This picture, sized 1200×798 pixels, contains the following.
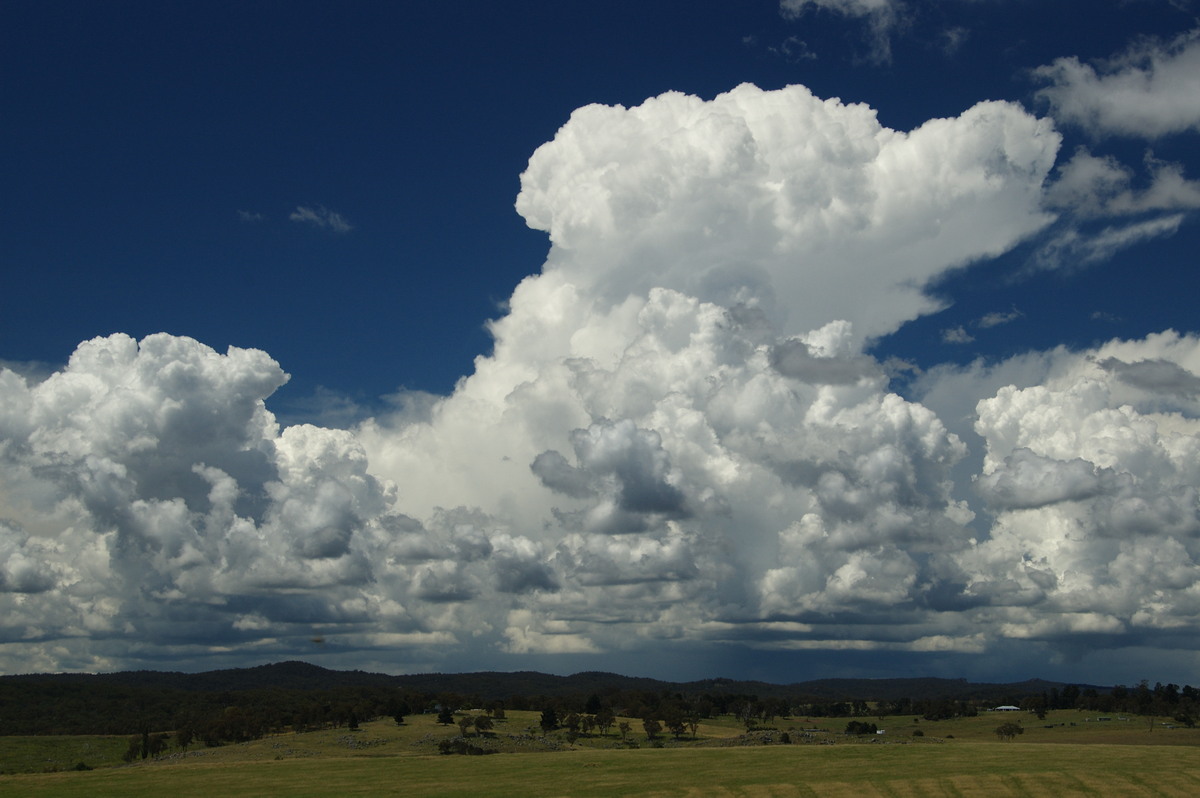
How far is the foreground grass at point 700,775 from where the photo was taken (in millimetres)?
120000

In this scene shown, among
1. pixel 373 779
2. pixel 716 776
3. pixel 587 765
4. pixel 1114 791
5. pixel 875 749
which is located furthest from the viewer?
pixel 875 749

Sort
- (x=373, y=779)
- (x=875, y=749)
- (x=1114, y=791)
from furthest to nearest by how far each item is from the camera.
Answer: (x=875, y=749) < (x=373, y=779) < (x=1114, y=791)

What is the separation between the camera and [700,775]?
5320 inches

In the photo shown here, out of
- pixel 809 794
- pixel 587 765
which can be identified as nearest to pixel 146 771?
pixel 587 765

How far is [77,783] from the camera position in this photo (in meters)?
151

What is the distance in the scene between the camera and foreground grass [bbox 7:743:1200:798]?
394 ft

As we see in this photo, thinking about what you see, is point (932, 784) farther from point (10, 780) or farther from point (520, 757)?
point (10, 780)

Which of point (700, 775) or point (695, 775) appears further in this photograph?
point (695, 775)

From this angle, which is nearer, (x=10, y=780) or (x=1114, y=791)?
(x=1114, y=791)

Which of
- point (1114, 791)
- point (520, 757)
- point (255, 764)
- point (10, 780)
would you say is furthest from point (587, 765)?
point (10, 780)

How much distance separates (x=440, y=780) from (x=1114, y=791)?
89209 millimetres

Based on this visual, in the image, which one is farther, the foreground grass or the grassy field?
the grassy field

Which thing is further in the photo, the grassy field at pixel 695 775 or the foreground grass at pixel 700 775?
the grassy field at pixel 695 775

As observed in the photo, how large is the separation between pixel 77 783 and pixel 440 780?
195 feet
